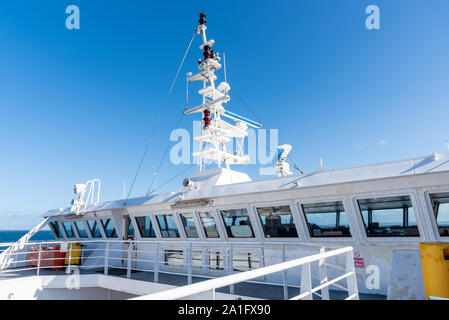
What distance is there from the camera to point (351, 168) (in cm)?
757

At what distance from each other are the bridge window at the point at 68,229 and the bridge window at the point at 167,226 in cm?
698

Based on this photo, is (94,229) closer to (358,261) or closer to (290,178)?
(290,178)

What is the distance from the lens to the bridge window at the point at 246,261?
358 inches

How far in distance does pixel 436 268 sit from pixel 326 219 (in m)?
4.24

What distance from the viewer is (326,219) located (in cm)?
789

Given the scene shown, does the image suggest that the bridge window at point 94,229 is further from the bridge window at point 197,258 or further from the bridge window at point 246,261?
the bridge window at point 246,261

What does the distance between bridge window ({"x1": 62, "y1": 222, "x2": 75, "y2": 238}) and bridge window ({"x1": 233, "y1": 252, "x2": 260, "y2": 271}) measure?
10.5 m

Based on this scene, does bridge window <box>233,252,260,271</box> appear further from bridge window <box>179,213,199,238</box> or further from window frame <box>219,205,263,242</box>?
bridge window <box>179,213,199,238</box>

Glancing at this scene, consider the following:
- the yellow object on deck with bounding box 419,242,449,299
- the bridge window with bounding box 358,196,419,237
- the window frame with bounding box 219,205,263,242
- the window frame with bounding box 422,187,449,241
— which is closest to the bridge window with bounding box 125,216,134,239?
the window frame with bounding box 219,205,263,242

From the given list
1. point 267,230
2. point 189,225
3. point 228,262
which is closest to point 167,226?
point 189,225

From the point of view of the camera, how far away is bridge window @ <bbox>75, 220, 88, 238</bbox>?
49.2ft

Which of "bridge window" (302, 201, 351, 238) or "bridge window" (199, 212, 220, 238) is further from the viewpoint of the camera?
"bridge window" (199, 212, 220, 238)

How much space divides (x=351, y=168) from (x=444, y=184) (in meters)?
1.97
